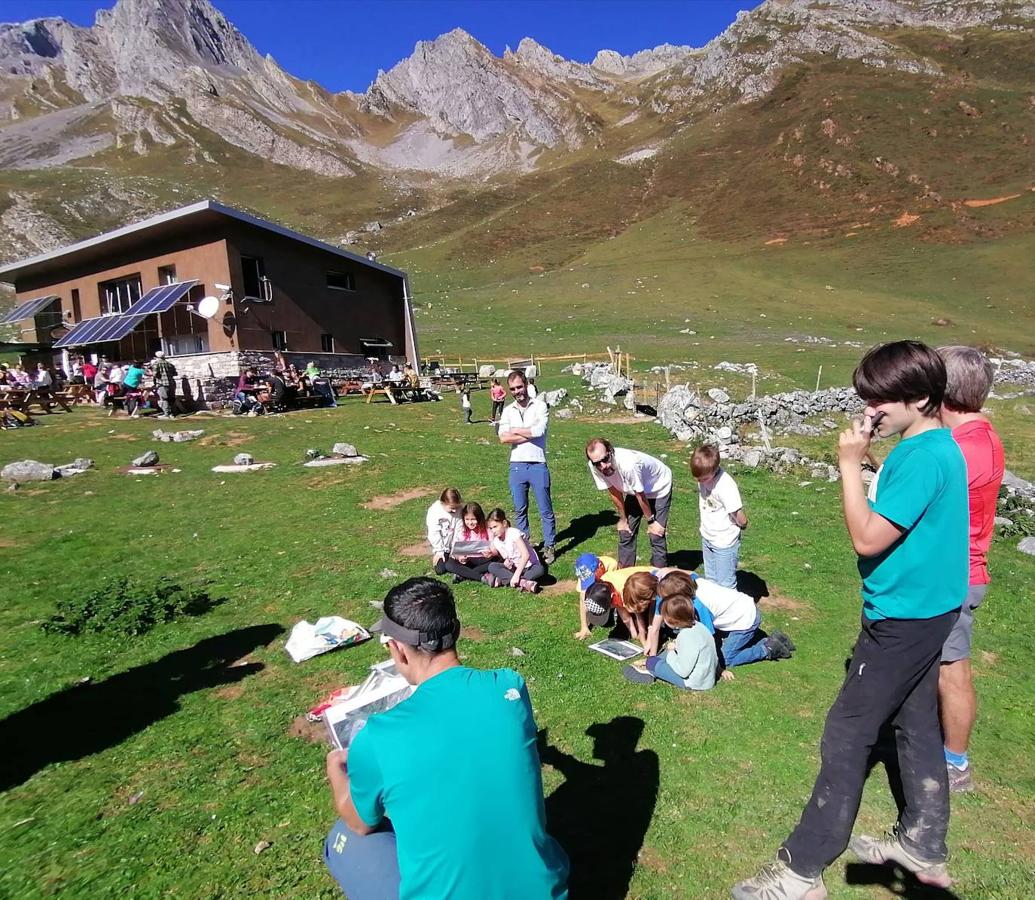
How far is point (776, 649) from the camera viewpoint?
508 centimetres

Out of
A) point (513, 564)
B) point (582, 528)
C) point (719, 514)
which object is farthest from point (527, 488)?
point (719, 514)

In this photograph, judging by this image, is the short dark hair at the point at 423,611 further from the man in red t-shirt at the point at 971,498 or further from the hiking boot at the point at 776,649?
the hiking boot at the point at 776,649

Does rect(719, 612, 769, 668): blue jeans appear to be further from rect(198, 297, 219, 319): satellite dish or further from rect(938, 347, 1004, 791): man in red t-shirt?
rect(198, 297, 219, 319): satellite dish

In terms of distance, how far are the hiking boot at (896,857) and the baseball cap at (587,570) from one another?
3.01m

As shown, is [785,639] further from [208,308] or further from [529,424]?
[208,308]

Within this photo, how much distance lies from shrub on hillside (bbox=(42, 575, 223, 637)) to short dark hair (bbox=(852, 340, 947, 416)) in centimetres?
621

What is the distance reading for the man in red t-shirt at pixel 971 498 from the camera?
3.32m

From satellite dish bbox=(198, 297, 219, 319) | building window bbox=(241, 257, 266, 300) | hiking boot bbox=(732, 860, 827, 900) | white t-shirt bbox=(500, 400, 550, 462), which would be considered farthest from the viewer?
building window bbox=(241, 257, 266, 300)

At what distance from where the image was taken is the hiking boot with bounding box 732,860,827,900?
2.73m

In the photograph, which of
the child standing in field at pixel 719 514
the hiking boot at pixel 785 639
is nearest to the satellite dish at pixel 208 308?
the child standing in field at pixel 719 514

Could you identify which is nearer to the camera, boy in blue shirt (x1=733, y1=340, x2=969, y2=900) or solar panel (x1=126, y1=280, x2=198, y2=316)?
boy in blue shirt (x1=733, y1=340, x2=969, y2=900)

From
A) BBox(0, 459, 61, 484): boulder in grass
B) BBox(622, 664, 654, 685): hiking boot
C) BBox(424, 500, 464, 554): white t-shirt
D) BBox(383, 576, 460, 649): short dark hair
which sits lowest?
BBox(622, 664, 654, 685): hiking boot

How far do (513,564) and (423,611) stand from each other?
Answer: 452 cm

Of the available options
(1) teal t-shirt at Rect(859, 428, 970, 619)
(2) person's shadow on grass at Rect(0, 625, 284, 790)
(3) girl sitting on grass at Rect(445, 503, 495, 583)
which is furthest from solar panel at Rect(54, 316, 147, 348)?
(1) teal t-shirt at Rect(859, 428, 970, 619)
